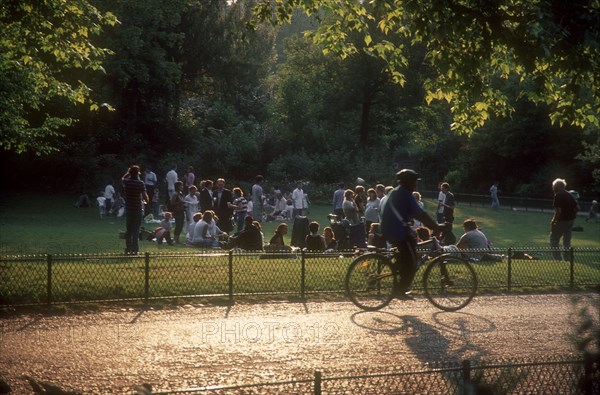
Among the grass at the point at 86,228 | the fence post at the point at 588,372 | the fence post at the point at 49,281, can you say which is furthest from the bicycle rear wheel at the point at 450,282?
the grass at the point at 86,228

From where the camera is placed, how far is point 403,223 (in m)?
12.0

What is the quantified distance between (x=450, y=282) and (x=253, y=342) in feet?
14.9

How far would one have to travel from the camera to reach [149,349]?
9.35 meters

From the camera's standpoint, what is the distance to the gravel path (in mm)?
8141

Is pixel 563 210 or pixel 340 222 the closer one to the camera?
pixel 563 210

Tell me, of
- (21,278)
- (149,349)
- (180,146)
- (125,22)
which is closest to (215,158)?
(180,146)

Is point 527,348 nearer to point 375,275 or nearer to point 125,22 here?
point 375,275

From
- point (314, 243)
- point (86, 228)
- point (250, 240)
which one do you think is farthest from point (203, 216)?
point (86, 228)

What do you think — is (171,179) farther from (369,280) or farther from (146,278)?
(369,280)

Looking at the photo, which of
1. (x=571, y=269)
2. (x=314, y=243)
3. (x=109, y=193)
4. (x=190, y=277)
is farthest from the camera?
(x=109, y=193)

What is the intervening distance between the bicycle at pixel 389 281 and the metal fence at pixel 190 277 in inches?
44.6

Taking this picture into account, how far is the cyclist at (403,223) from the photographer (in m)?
12.0

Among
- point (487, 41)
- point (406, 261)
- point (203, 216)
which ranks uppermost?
point (487, 41)

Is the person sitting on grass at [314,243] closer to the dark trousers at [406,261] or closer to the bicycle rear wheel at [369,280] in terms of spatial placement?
the bicycle rear wheel at [369,280]
